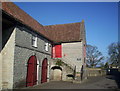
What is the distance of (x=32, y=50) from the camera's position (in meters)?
14.6

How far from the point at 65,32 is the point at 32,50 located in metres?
11.0

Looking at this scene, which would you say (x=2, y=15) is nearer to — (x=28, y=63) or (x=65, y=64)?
(x=28, y=63)

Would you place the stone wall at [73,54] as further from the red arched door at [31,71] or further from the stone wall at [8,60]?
the stone wall at [8,60]

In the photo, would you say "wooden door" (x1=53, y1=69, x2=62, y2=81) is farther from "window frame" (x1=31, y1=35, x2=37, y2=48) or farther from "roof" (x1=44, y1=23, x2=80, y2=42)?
"window frame" (x1=31, y1=35, x2=37, y2=48)

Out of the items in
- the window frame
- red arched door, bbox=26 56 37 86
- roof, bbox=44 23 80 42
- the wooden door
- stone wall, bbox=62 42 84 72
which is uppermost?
roof, bbox=44 23 80 42

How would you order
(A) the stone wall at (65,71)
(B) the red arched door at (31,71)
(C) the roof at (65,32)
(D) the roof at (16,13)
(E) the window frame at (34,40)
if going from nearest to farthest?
(D) the roof at (16,13) → (B) the red arched door at (31,71) → (E) the window frame at (34,40) → (A) the stone wall at (65,71) → (C) the roof at (65,32)

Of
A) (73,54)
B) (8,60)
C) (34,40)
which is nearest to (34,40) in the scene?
(34,40)

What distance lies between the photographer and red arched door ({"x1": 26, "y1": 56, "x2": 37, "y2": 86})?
45.0ft

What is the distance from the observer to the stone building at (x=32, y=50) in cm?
A: 1136

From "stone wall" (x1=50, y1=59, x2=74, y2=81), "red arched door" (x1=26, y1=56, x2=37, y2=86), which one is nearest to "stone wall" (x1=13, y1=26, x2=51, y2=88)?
"red arched door" (x1=26, y1=56, x2=37, y2=86)

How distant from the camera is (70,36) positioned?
2277 cm

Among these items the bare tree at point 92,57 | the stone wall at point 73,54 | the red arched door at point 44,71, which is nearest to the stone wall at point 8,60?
the red arched door at point 44,71

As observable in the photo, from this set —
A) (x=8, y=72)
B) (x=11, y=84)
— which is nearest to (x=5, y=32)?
(x=8, y=72)

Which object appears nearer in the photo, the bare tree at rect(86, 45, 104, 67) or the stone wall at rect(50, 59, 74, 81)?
the stone wall at rect(50, 59, 74, 81)
